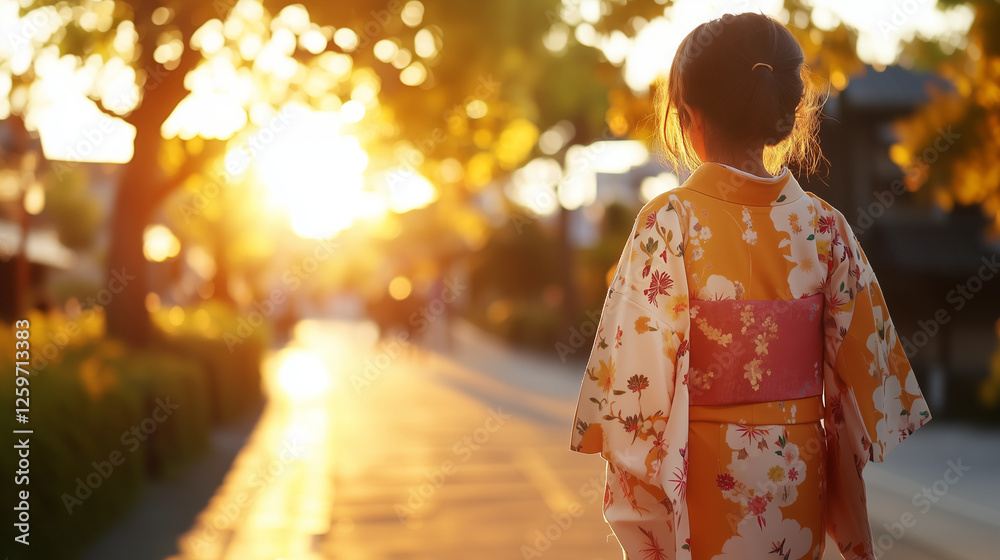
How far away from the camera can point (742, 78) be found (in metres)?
2.16

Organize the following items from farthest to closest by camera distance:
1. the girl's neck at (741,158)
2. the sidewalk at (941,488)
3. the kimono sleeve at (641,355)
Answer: the sidewalk at (941,488) → the girl's neck at (741,158) → the kimono sleeve at (641,355)

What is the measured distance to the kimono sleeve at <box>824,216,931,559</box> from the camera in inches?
89.2

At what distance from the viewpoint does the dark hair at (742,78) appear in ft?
7.09

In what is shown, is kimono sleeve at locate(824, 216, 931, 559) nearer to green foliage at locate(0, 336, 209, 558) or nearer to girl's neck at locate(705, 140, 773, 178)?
girl's neck at locate(705, 140, 773, 178)

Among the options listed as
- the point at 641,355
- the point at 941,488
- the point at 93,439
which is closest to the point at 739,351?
the point at 641,355

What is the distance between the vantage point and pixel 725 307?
7.06ft

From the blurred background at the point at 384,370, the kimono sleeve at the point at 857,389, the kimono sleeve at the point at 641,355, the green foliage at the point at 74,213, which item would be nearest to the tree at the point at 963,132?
the blurred background at the point at 384,370

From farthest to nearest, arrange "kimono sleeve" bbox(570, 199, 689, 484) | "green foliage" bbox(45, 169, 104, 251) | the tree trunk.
Result: 1. "green foliage" bbox(45, 169, 104, 251)
2. the tree trunk
3. "kimono sleeve" bbox(570, 199, 689, 484)

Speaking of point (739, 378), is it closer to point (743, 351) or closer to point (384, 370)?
Result: point (743, 351)

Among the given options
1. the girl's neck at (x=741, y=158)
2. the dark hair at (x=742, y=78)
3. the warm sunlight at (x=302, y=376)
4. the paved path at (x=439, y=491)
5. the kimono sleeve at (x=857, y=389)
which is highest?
the dark hair at (x=742, y=78)

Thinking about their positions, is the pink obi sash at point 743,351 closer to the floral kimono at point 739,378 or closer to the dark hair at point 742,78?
the floral kimono at point 739,378

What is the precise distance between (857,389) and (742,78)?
2.67ft

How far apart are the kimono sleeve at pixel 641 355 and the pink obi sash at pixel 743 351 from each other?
9 centimetres

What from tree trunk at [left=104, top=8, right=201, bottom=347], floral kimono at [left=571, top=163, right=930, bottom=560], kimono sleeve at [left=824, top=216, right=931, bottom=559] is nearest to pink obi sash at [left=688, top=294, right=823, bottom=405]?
floral kimono at [left=571, top=163, right=930, bottom=560]
